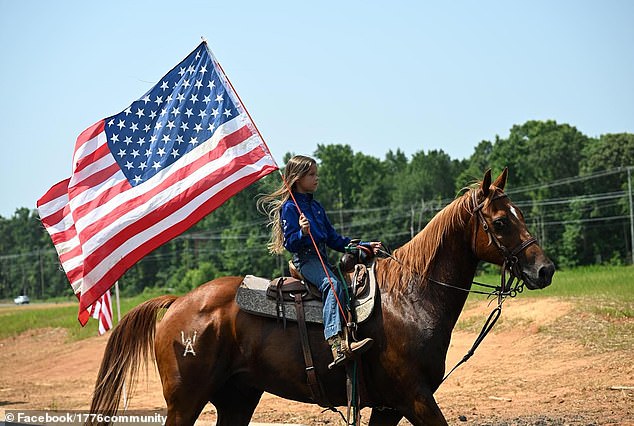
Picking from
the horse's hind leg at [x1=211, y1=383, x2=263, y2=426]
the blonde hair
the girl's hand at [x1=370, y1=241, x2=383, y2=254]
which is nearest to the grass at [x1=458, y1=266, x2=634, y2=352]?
the girl's hand at [x1=370, y1=241, x2=383, y2=254]

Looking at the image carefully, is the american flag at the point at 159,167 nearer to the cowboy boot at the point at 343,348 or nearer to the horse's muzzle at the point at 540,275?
the cowboy boot at the point at 343,348

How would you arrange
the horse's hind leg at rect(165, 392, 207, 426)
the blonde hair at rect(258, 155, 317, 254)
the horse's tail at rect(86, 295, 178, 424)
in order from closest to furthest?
the horse's hind leg at rect(165, 392, 207, 426) < the blonde hair at rect(258, 155, 317, 254) < the horse's tail at rect(86, 295, 178, 424)

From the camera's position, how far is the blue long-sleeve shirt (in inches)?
261

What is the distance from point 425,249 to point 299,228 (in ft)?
3.79

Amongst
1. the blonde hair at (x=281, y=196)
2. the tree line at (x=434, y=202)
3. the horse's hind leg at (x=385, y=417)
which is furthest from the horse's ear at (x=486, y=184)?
the tree line at (x=434, y=202)

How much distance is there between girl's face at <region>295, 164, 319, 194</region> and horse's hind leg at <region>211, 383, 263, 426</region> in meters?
2.01

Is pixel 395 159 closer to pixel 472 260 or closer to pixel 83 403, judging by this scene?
pixel 83 403

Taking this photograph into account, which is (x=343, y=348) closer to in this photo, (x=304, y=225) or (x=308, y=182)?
(x=304, y=225)

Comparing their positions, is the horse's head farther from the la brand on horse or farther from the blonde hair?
the blonde hair

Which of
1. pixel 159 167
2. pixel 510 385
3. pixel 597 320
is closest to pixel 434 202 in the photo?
pixel 597 320

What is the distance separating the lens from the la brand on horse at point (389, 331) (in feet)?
20.8

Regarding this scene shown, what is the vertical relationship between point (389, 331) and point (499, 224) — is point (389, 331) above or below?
below

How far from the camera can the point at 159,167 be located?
7.66 meters

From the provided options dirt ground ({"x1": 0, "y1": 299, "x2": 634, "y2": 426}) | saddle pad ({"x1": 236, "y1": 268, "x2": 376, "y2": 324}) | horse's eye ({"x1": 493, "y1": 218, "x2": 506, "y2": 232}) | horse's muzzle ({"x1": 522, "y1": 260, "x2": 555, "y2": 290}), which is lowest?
dirt ground ({"x1": 0, "y1": 299, "x2": 634, "y2": 426})
